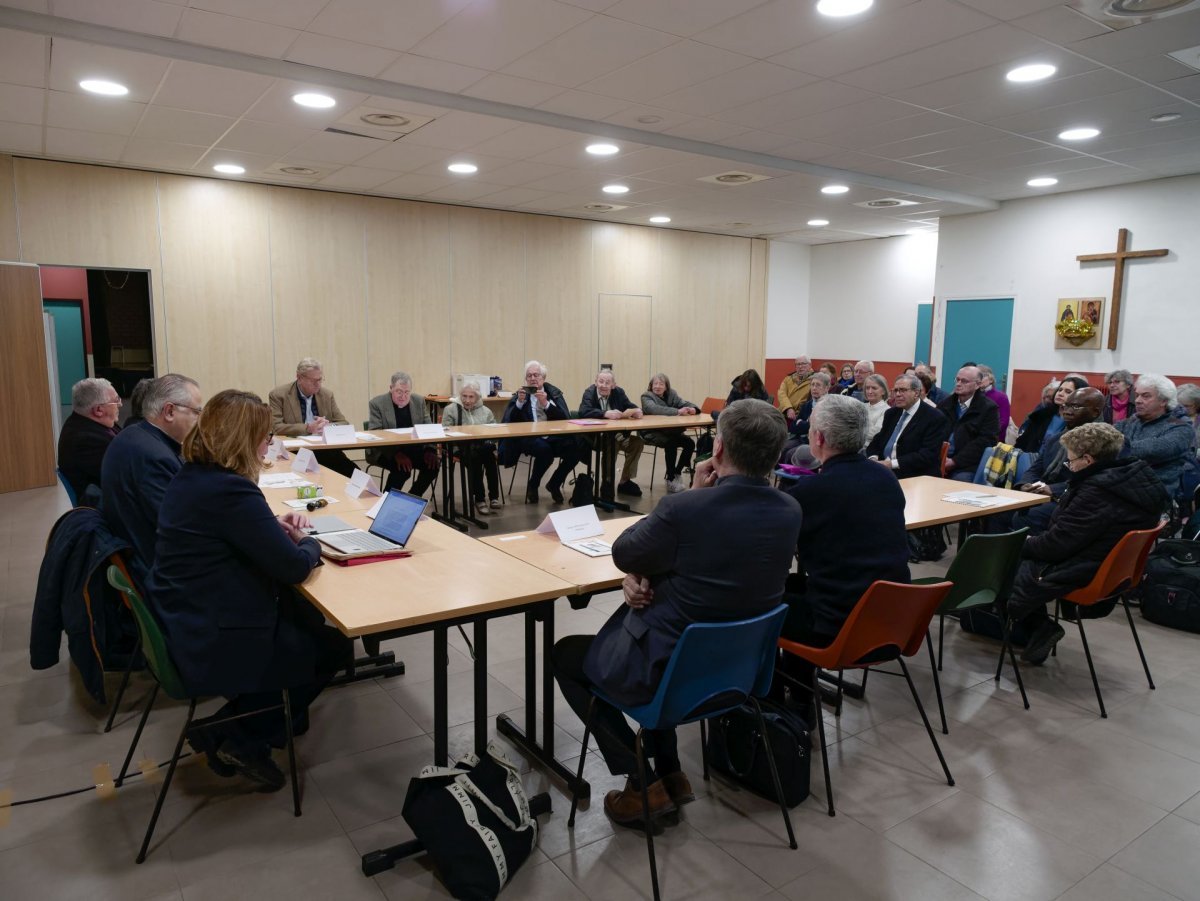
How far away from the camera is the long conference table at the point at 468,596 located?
7.36ft

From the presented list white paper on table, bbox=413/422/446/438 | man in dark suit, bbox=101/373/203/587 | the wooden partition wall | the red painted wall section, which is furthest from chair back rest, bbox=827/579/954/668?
the red painted wall section

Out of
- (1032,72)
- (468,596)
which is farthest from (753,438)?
(1032,72)

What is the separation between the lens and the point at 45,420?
7.32 metres

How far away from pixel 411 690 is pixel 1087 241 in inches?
338

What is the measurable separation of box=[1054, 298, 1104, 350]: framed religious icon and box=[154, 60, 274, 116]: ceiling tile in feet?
26.8

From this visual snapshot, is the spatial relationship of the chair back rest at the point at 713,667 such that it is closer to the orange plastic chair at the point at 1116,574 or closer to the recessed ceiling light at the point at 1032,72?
the orange plastic chair at the point at 1116,574

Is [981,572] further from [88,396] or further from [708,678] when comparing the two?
[88,396]

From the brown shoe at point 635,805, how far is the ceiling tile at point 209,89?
4605 millimetres

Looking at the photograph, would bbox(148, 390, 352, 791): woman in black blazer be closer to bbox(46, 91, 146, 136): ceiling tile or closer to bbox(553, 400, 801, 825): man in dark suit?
bbox(553, 400, 801, 825): man in dark suit

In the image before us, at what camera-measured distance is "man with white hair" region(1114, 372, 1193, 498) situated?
181 inches

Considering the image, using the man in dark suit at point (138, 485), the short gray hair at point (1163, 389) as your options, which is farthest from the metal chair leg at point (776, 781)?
the short gray hair at point (1163, 389)

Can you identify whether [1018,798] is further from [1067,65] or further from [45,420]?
[45,420]

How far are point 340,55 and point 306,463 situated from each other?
7.94 ft

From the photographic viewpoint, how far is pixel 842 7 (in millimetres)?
3746
